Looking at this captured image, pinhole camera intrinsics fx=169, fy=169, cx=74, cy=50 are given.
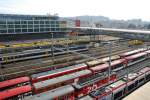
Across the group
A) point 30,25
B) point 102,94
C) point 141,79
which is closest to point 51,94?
point 102,94

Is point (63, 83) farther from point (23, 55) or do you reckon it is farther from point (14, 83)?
point (23, 55)

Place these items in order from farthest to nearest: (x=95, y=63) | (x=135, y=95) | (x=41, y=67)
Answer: (x=41, y=67) → (x=95, y=63) → (x=135, y=95)

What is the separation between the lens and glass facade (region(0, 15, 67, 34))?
2448 inches

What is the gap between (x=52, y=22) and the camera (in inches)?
2960

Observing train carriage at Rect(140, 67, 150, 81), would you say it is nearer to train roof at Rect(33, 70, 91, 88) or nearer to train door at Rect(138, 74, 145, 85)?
train door at Rect(138, 74, 145, 85)

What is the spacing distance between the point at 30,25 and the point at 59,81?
5404 cm

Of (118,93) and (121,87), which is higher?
(121,87)

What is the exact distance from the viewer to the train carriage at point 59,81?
681 inches

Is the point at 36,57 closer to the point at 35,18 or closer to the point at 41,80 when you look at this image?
the point at 41,80

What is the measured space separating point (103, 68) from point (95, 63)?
2.06 m

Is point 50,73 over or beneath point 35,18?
beneath

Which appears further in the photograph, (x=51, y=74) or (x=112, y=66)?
(x=112, y=66)

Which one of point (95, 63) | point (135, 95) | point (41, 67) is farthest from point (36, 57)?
point (135, 95)

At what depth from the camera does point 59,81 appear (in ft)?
61.5
